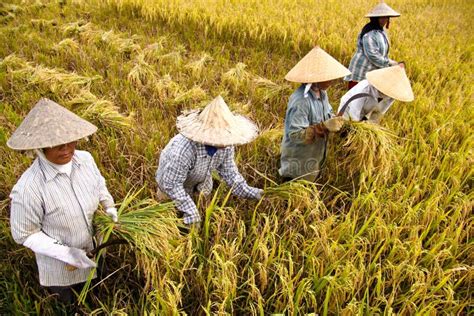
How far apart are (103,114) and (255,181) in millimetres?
1405

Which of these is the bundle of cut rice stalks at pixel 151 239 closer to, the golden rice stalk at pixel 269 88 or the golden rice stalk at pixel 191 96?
the golden rice stalk at pixel 191 96

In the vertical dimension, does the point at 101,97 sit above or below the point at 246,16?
below

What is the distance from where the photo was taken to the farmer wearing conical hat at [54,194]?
1.32 m

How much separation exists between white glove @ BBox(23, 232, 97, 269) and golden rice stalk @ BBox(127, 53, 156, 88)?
2610mm

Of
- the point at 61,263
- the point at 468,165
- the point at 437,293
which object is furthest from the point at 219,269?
the point at 468,165

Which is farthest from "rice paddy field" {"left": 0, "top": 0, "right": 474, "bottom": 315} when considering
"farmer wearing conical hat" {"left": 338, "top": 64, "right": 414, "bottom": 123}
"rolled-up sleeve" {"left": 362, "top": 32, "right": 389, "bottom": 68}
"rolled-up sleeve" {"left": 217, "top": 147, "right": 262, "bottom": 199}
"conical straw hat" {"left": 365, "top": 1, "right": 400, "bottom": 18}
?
"conical straw hat" {"left": 365, "top": 1, "right": 400, "bottom": 18}

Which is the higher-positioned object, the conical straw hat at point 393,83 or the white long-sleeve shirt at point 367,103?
the conical straw hat at point 393,83

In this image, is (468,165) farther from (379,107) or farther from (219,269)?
(219,269)

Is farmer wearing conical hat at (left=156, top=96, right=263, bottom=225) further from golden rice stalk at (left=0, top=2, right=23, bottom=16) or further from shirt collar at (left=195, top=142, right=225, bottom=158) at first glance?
golden rice stalk at (left=0, top=2, right=23, bottom=16)

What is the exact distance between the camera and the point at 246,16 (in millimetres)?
5773

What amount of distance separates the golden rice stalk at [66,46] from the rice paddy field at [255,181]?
0.02 m

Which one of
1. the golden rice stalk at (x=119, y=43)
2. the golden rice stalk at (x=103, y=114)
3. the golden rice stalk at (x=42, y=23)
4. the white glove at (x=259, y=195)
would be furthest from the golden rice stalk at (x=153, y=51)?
the white glove at (x=259, y=195)

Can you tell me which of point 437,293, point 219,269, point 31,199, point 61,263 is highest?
point 31,199

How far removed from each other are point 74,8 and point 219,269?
6.43 m
